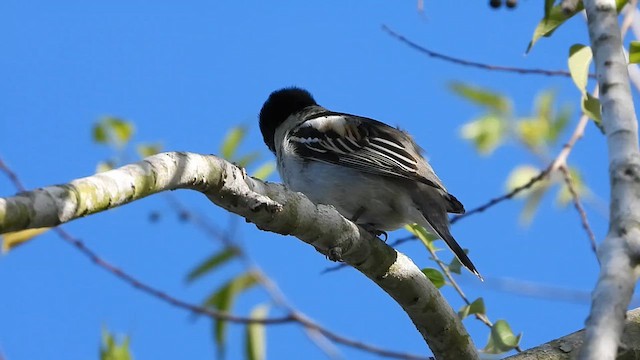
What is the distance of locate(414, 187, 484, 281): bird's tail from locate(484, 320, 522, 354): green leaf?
1.47 feet

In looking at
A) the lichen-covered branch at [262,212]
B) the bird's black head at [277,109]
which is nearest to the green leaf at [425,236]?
the lichen-covered branch at [262,212]

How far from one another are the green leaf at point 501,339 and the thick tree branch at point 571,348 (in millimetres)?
318

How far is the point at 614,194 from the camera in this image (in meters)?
2.58

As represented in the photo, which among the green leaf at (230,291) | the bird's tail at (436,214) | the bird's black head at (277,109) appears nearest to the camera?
the bird's tail at (436,214)

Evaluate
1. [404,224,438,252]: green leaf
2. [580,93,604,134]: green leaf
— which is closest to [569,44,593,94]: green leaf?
[580,93,604,134]: green leaf

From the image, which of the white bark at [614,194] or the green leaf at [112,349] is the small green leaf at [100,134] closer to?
the green leaf at [112,349]

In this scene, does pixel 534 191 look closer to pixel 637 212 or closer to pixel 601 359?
pixel 637 212

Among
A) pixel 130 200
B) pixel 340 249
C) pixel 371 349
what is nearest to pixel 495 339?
Result: pixel 371 349

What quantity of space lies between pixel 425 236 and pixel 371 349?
3.11ft

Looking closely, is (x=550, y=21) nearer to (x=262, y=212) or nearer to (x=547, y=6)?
(x=547, y=6)

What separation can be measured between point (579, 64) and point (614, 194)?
188cm

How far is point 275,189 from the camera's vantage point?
388 centimetres

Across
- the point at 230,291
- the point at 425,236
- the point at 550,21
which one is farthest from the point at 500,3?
the point at 230,291

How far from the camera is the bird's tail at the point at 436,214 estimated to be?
17.2ft
